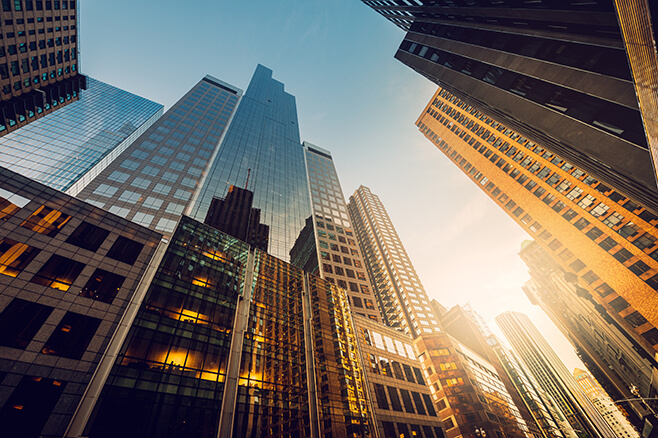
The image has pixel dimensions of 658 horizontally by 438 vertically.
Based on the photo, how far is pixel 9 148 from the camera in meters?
81.6

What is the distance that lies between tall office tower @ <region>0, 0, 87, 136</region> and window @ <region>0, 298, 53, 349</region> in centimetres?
4790

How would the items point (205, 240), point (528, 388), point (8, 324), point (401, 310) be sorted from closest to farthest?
point (8, 324)
point (205, 240)
point (401, 310)
point (528, 388)

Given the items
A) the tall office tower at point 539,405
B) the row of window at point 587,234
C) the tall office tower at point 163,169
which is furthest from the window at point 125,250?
the tall office tower at point 539,405

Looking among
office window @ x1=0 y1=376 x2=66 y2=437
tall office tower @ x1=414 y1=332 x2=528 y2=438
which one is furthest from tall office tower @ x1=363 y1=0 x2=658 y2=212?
tall office tower @ x1=414 y1=332 x2=528 y2=438

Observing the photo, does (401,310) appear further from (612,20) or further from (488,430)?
(612,20)

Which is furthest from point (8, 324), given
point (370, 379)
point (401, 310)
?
point (401, 310)

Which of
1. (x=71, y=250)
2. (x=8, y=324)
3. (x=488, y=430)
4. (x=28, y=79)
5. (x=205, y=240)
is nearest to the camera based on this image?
(x=8, y=324)

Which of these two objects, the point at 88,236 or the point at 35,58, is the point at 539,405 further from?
the point at 35,58

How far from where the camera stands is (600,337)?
69.0 m

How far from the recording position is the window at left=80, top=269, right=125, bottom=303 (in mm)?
24453

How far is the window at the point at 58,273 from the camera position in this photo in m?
22.6

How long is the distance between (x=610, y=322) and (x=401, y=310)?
56.2 m

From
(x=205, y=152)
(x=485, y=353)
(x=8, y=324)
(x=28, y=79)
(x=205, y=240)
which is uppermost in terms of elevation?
(x=205, y=152)

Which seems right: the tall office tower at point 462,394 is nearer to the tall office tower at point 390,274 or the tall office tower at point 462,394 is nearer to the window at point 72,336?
the tall office tower at point 390,274
